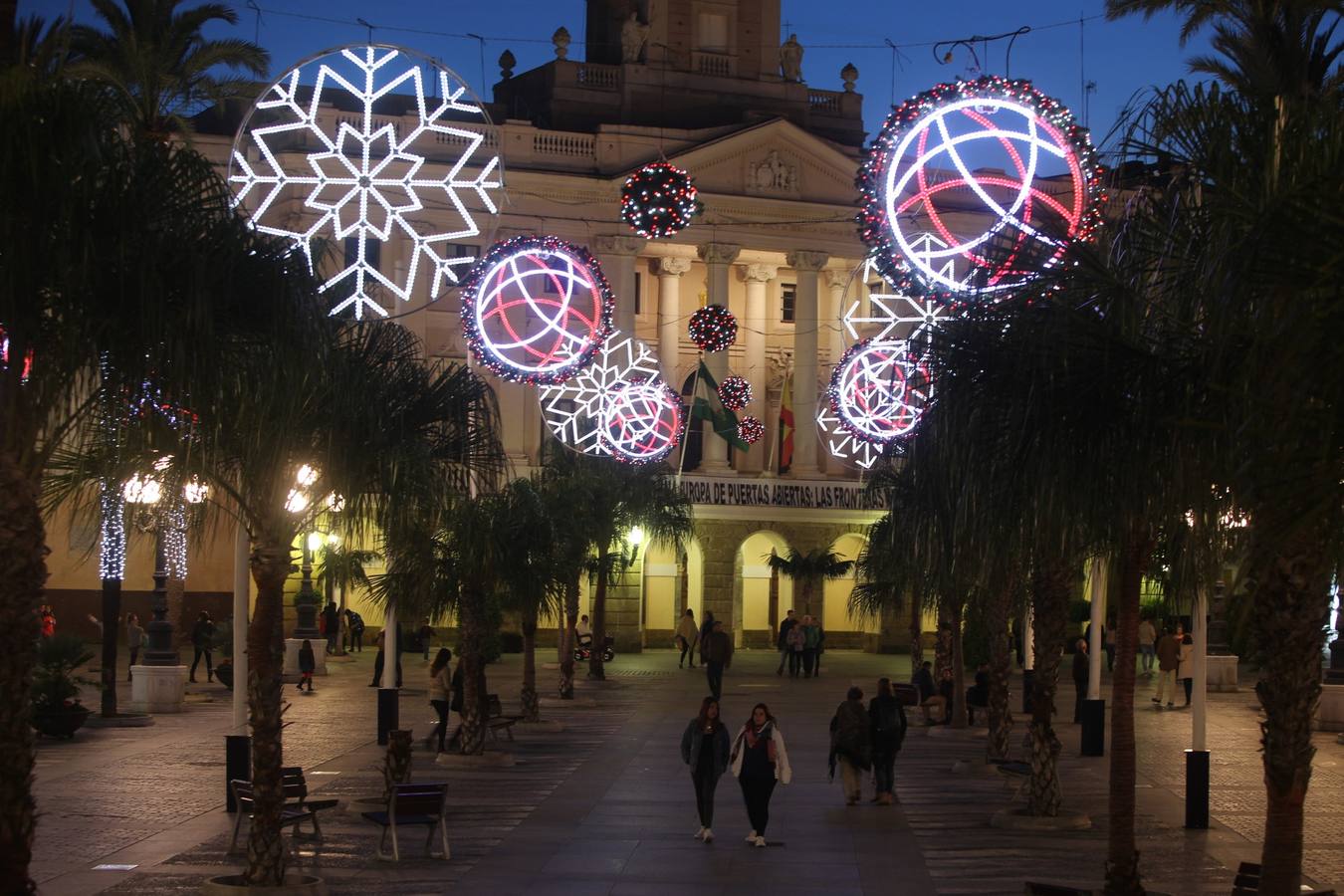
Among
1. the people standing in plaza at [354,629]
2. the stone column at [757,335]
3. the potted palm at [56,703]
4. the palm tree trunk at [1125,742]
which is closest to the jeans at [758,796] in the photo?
the palm tree trunk at [1125,742]

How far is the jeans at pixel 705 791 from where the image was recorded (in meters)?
18.7

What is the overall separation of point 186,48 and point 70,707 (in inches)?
531

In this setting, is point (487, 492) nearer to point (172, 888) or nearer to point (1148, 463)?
point (172, 888)

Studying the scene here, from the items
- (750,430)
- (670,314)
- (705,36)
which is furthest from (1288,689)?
(705,36)

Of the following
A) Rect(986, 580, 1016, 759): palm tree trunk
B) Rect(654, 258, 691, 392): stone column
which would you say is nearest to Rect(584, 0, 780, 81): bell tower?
Rect(654, 258, 691, 392): stone column

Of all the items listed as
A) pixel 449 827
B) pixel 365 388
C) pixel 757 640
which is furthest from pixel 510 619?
pixel 365 388

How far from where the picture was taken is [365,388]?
16109 mm

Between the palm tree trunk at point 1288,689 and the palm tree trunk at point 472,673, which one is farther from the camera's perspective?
the palm tree trunk at point 472,673

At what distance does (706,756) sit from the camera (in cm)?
1894

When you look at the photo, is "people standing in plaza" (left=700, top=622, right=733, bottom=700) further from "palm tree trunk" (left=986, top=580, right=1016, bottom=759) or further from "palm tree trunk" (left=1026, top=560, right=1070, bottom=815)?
"palm tree trunk" (left=1026, top=560, right=1070, bottom=815)

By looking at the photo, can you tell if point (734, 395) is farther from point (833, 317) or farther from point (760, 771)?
point (760, 771)

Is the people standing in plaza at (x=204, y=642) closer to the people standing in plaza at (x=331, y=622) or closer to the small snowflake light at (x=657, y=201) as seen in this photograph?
the people standing in plaza at (x=331, y=622)

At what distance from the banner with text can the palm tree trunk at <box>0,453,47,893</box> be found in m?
48.4

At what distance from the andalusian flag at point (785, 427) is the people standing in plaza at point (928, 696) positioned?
26211 millimetres
